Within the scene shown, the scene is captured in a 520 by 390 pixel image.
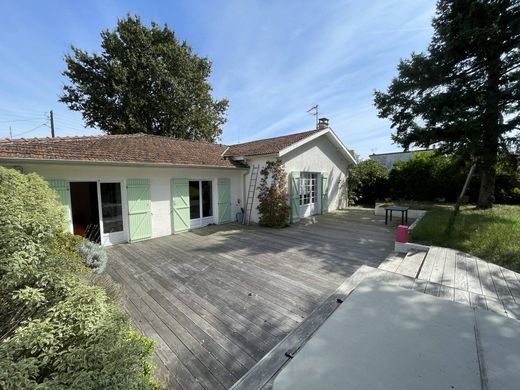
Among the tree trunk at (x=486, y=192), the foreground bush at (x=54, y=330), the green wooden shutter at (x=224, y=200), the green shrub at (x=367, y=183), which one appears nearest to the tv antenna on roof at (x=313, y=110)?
the green shrub at (x=367, y=183)

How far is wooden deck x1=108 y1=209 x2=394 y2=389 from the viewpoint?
102 inches

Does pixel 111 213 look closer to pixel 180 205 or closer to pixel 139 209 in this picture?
pixel 139 209

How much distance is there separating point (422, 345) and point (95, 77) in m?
21.7

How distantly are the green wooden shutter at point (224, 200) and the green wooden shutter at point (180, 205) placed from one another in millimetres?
1414

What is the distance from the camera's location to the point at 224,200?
31.8 feet

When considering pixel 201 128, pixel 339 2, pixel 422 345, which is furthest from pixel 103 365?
pixel 201 128

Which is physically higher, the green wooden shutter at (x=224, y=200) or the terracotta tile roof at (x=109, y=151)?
the terracotta tile roof at (x=109, y=151)

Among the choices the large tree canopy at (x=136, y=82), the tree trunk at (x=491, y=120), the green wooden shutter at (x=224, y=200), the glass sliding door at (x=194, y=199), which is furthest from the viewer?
the large tree canopy at (x=136, y=82)

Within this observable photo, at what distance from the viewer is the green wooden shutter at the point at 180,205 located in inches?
320

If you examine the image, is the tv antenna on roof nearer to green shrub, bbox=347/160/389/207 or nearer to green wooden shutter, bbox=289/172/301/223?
green shrub, bbox=347/160/389/207

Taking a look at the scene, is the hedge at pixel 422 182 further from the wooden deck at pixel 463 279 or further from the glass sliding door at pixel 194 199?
the glass sliding door at pixel 194 199

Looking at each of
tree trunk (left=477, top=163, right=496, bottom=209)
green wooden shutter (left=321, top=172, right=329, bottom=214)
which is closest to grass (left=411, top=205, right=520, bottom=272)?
tree trunk (left=477, top=163, right=496, bottom=209)

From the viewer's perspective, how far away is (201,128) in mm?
19453

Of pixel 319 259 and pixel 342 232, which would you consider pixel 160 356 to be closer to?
pixel 319 259
